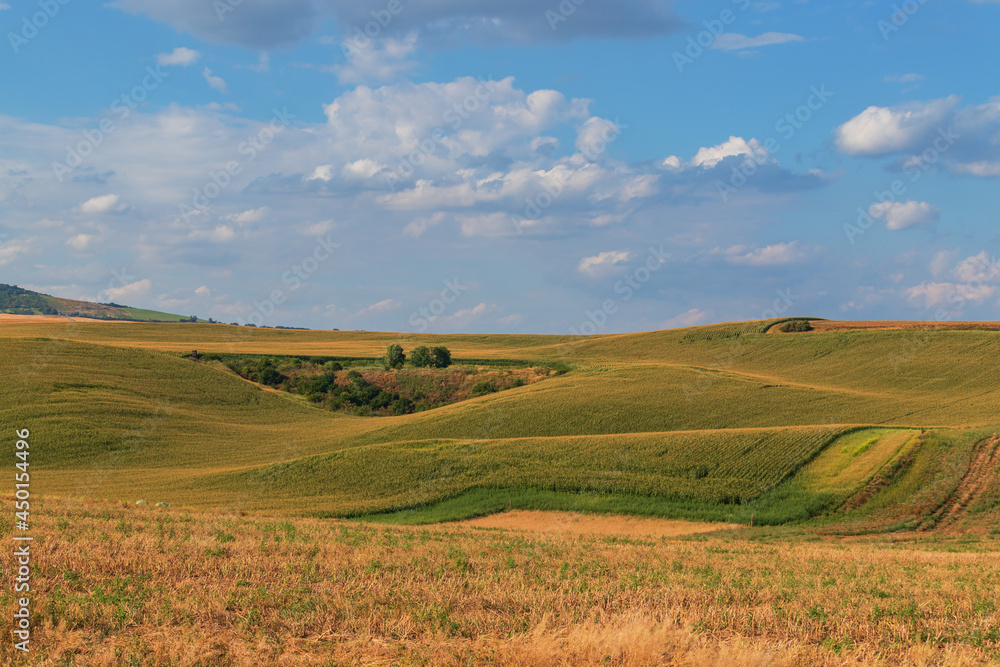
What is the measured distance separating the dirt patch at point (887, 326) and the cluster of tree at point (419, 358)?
52108 millimetres

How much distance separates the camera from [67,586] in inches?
356


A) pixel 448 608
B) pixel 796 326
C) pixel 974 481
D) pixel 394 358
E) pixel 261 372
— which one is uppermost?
pixel 796 326

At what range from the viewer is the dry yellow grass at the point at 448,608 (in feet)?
23.3

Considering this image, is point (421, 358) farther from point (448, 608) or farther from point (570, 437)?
point (448, 608)

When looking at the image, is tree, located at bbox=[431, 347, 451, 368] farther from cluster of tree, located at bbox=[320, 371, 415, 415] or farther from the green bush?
the green bush

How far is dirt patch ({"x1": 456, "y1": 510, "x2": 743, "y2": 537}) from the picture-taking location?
33.1 m

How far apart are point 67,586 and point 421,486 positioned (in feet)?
105

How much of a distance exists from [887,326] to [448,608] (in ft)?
358

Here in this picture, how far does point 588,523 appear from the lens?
34.9 m

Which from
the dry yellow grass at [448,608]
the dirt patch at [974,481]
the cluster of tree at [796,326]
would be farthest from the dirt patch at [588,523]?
the cluster of tree at [796,326]

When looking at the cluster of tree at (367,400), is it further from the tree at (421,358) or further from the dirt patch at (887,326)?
the dirt patch at (887,326)

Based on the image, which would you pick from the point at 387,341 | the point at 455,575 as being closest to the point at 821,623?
the point at 455,575

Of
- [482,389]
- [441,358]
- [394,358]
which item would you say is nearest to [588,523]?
[482,389]

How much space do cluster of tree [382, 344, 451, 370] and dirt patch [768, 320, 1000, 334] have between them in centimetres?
5211
